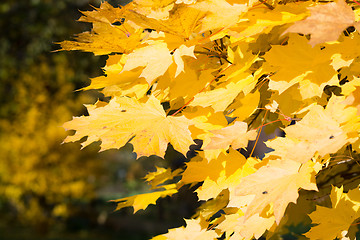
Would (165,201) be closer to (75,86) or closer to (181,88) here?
(75,86)

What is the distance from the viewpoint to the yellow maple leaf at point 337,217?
1.05 metres

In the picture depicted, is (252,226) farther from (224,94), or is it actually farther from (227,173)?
(224,94)

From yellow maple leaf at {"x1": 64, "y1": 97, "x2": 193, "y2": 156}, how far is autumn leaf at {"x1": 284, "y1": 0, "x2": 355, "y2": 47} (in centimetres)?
38

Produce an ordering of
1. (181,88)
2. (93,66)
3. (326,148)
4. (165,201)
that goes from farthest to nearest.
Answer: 1. (165,201)
2. (93,66)
3. (181,88)
4. (326,148)

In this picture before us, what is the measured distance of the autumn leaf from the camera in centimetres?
73

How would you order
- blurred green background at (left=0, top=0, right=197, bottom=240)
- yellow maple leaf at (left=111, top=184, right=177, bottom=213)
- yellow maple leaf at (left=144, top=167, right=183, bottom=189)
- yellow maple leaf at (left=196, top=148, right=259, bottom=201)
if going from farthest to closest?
blurred green background at (left=0, top=0, right=197, bottom=240) < yellow maple leaf at (left=144, top=167, right=183, bottom=189) < yellow maple leaf at (left=111, top=184, right=177, bottom=213) < yellow maple leaf at (left=196, top=148, right=259, bottom=201)

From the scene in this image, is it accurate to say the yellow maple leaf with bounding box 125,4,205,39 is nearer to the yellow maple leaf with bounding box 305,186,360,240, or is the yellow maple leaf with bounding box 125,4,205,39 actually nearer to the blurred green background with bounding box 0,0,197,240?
the yellow maple leaf with bounding box 305,186,360,240

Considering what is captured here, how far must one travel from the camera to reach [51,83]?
764 cm

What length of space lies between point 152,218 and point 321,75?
35.5 feet

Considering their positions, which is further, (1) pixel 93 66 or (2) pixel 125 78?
(1) pixel 93 66

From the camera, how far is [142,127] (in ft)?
3.39

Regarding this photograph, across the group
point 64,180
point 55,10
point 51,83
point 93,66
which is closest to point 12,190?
point 64,180

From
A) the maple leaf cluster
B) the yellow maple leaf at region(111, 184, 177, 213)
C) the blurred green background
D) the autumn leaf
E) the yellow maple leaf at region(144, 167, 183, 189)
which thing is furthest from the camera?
the blurred green background

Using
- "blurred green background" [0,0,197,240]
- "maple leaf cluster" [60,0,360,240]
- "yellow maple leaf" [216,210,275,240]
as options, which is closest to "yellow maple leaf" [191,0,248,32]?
"maple leaf cluster" [60,0,360,240]
